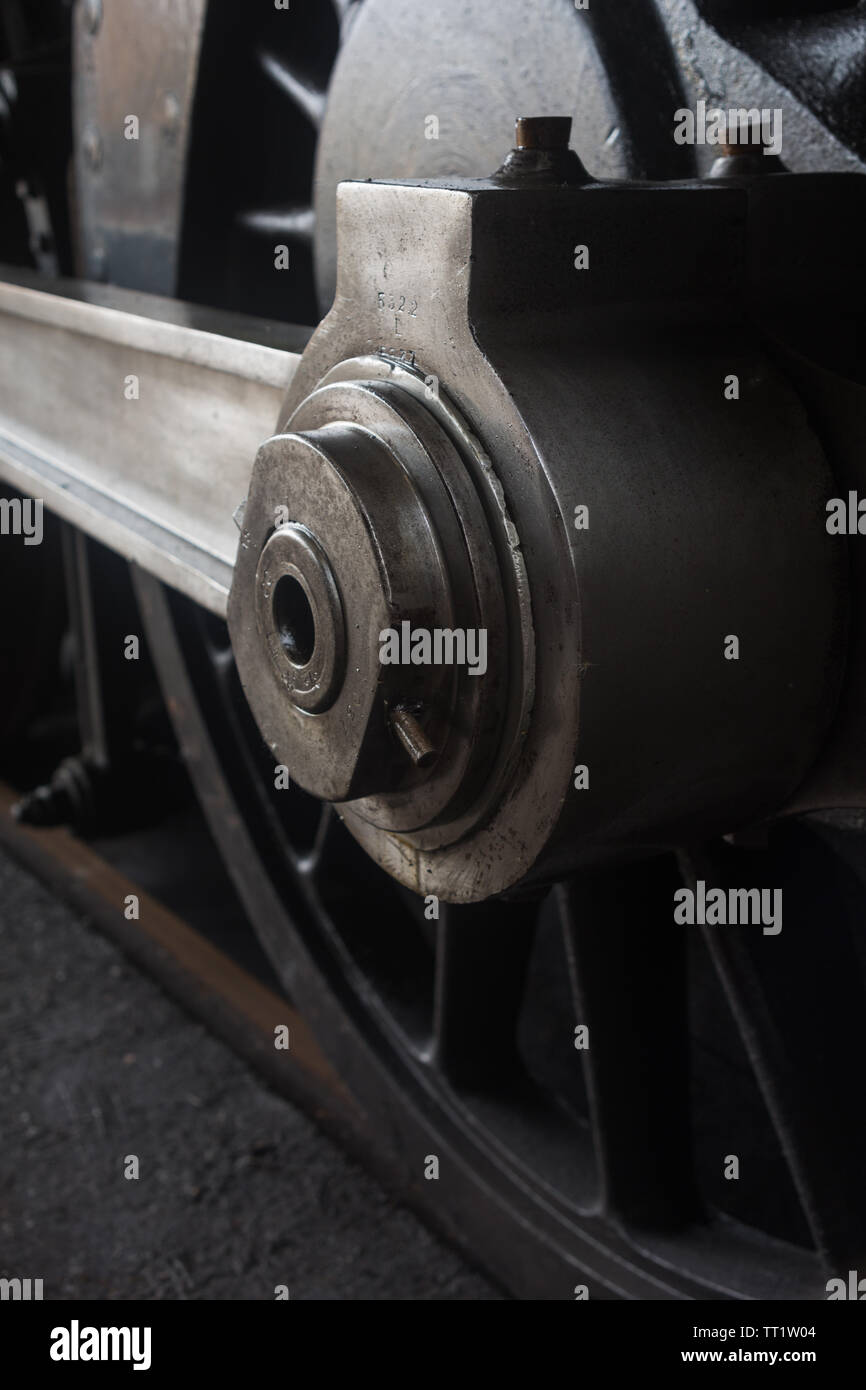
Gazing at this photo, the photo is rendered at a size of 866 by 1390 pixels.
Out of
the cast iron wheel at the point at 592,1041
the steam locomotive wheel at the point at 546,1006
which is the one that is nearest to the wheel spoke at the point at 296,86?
the steam locomotive wheel at the point at 546,1006

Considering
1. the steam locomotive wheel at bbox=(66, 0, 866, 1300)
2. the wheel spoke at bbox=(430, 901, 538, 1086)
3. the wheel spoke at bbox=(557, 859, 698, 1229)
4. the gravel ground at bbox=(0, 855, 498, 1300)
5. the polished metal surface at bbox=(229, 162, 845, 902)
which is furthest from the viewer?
the gravel ground at bbox=(0, 855, 498, 1300)

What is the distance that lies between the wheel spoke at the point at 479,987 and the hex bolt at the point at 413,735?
22.5 inches

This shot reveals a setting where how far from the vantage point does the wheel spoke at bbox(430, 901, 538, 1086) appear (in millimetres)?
1273

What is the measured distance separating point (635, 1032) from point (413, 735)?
21.3 inches

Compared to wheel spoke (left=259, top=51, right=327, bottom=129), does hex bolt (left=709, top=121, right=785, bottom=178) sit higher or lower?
lower

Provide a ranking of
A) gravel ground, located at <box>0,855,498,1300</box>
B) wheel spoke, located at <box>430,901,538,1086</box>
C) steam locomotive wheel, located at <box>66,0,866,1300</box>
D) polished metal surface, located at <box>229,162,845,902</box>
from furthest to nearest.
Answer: gravel ground, located at <box>0,855,498,1300</box>
wheel spoke, located at <box>430,901,538,1086</box>
steam locomotive wheel, located at <box>66,0,866,1300</box>
polished metal surface, located at <box>229,162,845,902</box>

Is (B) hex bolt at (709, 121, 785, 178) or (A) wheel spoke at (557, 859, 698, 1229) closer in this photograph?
(B) hex bolt at (709, 121, 785, 178)

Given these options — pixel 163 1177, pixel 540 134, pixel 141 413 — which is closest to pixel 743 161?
pixel 540 134

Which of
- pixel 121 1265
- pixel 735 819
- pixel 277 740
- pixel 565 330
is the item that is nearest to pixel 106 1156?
pixel 121 1265

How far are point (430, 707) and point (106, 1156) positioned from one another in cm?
117

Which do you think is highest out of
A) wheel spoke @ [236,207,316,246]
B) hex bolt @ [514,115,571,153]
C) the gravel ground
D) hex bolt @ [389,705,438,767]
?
wheel spoke @ [236,207,316,246]

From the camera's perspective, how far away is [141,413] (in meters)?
1.13

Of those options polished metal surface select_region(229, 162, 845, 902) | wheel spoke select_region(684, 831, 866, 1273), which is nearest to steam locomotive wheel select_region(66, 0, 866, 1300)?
wheel spoke select_region(684, 831, 866, 1273)

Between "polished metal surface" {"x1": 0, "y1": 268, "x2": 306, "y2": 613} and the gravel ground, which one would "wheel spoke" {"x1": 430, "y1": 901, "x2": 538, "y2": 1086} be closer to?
the gravel ground
